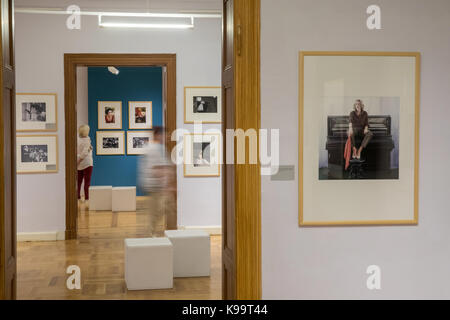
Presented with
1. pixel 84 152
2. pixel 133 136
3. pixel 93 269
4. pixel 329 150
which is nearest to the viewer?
pixel 329 150

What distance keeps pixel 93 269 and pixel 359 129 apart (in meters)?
4.60

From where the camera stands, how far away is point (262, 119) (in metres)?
3.94


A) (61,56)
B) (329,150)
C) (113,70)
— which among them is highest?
(113,70)

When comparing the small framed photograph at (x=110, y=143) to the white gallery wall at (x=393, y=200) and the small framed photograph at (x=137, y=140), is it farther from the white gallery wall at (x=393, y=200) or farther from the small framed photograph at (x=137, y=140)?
the white gallery wall at (x=393, y=200)

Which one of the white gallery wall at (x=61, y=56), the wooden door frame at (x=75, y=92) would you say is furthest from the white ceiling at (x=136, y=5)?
the wooden door frame at (x=75, y=92)

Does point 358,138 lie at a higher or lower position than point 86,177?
higher

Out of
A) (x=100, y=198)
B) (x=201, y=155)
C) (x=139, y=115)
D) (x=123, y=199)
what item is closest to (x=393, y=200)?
(x=201, y=155)

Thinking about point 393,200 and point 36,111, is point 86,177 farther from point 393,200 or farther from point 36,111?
point 393,200

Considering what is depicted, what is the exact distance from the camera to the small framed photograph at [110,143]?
1563cm

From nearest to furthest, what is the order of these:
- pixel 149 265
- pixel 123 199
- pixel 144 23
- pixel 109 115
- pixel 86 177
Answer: pixel 149 265 → pixel 144 23 → pixel 123 199 → pixel 86 177 → pixel 109 115

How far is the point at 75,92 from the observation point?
9.52 meters

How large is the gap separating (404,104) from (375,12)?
669 mm

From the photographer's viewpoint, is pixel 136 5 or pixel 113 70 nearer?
pixel 136 5

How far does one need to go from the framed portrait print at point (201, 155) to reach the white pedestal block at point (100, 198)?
13.1 feet
